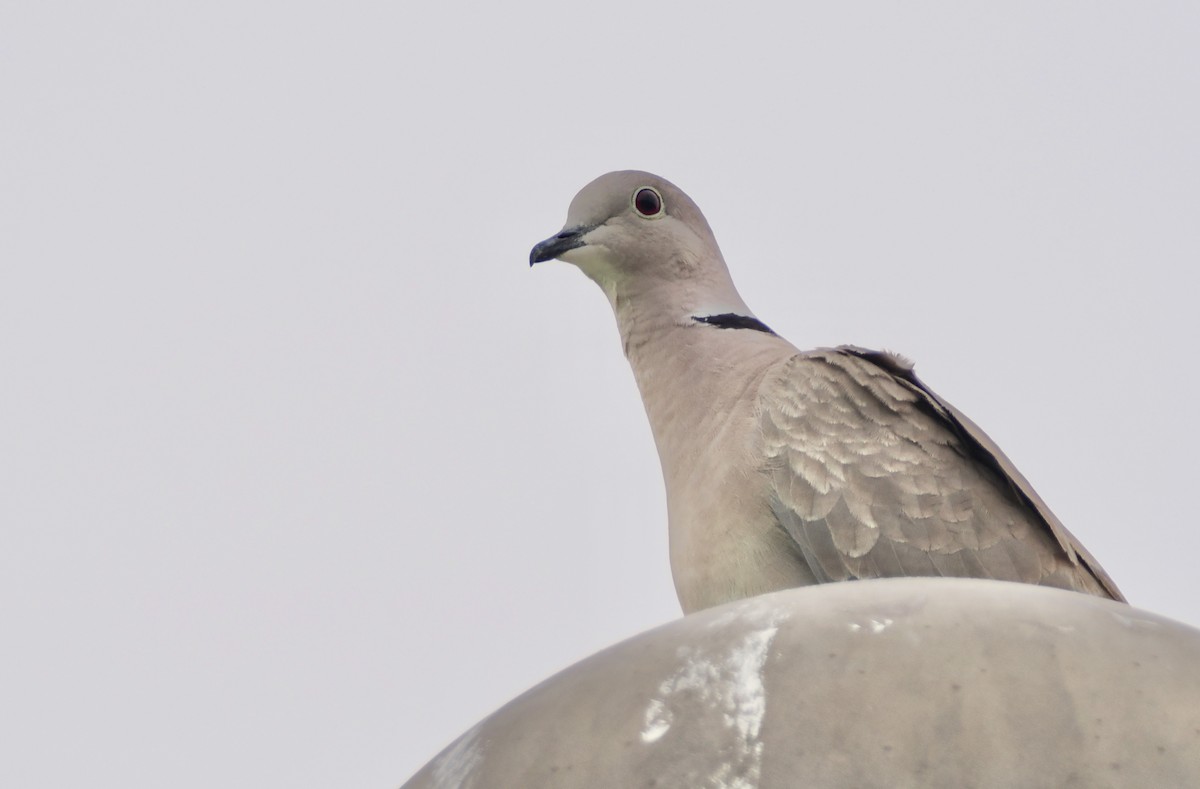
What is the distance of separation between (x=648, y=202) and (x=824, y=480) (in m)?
1.53

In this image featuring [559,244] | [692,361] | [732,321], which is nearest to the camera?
[692,361]

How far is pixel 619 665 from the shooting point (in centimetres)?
218

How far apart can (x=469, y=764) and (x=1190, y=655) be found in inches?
40.6

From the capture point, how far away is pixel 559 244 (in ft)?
16.8

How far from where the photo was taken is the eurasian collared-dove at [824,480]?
13.1 ft

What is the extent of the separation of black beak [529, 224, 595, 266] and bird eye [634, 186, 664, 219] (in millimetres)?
191

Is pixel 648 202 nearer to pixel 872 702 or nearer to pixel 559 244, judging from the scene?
pixel 559 244

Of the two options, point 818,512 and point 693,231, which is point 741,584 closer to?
point 818,512

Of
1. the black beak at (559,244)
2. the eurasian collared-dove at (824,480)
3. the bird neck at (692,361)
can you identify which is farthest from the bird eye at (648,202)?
the eurasian collared-dove at (824,480)

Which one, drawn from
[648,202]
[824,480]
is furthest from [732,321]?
[824,480]

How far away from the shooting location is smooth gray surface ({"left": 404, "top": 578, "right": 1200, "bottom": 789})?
75.9 inches

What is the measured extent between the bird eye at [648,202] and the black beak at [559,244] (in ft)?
0.63

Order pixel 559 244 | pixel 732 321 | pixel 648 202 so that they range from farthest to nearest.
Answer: pixel 648 202
pixel 559 244
pixel 732 321

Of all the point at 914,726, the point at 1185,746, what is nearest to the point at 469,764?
the point at 914,726
